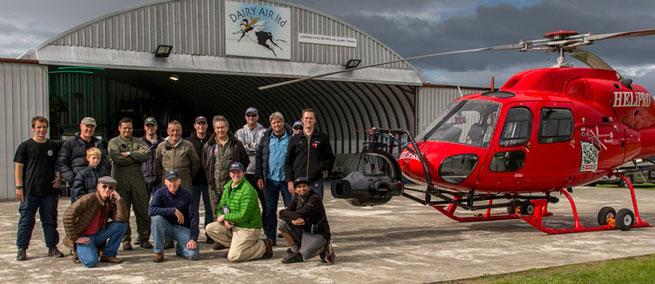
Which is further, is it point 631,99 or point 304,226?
point 631,99

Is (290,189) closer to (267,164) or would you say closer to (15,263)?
(267,164)

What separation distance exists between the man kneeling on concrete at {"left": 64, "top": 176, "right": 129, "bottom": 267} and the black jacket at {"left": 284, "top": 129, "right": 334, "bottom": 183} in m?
2.01

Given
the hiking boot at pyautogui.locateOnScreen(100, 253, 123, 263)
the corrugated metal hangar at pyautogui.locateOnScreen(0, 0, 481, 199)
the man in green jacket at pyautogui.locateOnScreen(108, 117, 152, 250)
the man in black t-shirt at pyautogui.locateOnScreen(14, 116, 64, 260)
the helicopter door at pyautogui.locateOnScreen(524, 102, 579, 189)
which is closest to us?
the hiking boot at pyautogui.locateOnScreen(100, 253, 123, 263)

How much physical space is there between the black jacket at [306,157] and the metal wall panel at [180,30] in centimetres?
1103

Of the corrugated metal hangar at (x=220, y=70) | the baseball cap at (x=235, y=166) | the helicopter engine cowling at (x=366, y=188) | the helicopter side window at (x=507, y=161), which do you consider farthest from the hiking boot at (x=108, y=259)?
the corrugated metal hangar at (x=220, y=70)

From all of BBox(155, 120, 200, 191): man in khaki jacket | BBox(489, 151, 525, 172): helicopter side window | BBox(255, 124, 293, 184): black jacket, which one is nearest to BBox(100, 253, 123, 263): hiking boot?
BBox(155, 120, 200, 191): man in khaki jacket

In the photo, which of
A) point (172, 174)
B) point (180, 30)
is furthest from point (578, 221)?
point (180, 30)

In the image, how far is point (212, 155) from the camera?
7371mm

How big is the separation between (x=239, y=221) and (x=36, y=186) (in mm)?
2418

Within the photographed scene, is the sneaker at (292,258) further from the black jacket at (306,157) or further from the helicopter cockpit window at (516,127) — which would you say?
the helicopter cockpit window at (516,127)

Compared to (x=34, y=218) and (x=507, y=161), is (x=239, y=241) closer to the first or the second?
(x=34, y=218)

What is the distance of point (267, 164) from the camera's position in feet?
24.7

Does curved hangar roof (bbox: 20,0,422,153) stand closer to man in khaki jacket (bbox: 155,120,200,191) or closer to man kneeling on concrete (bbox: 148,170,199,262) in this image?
man in khaki jacket (bbox: 155,120,200,191)

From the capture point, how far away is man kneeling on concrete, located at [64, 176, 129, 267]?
Answer: 247 inches
